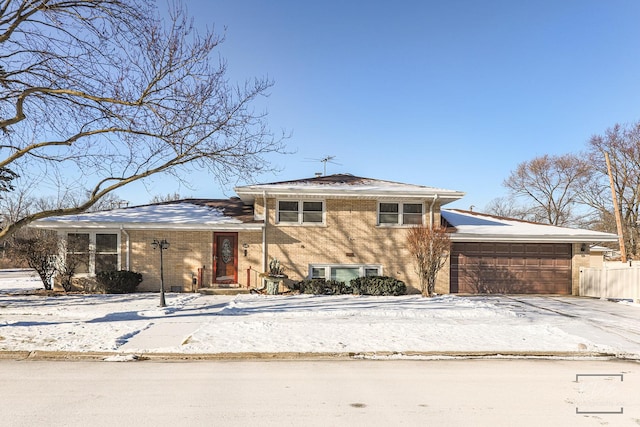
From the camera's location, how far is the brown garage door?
1592 cm

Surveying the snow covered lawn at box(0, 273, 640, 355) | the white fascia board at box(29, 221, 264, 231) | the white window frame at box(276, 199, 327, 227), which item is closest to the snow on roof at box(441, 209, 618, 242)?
the snow covered lawn at box(0, 273, 640, 355)

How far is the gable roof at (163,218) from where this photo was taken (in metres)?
14.6

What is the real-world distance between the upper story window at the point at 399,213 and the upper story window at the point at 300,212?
250cm

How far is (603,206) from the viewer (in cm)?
3822

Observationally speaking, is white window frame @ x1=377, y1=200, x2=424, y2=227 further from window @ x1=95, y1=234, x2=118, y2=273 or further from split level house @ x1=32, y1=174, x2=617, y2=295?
window @ x1=95, y1=234, x2=118, y2=273

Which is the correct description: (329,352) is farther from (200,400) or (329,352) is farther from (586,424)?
(586,424)

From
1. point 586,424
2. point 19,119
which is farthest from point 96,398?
point 19,119

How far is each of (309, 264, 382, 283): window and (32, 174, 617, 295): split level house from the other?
0.13 ft

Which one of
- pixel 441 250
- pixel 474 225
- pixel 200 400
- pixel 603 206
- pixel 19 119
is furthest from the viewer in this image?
pixel 603 206

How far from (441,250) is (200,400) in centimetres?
1125

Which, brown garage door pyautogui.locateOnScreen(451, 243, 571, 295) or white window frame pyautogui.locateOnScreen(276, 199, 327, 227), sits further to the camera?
brown garage door pyautogui.locateOnScreen(451, 243, 571, 295)

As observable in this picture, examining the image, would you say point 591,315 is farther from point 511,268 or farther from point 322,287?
point 322,287

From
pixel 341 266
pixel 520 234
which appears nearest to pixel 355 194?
pixel 341 266

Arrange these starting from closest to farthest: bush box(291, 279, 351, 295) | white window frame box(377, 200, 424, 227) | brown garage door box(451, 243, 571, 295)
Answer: bush box(291, 279, 351, 295) → white window frame box(377, 200, 424, 227) → brown garage door box(451, 243, 571, 295)
